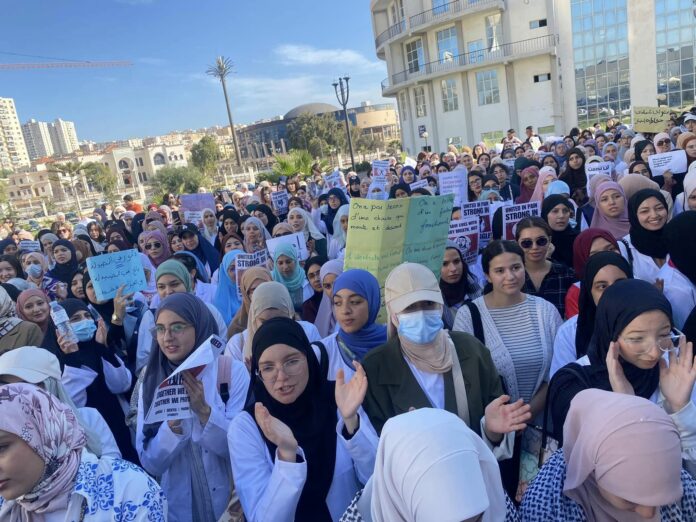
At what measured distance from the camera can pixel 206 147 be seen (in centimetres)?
5294

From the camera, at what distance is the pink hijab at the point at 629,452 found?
1275mm

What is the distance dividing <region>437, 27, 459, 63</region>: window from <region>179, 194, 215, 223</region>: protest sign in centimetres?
2544

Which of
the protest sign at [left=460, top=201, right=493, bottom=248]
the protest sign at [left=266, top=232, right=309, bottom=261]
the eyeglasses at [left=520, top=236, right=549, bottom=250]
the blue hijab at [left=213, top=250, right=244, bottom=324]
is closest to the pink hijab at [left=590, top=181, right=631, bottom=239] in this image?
the protest sign at [left=460, top=201, right=493, bottom=248]

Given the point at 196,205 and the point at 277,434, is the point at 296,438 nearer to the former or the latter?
the point at 277,434

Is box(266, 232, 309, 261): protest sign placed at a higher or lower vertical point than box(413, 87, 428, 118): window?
lower

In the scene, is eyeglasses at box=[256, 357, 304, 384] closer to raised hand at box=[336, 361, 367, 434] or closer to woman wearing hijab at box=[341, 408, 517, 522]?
raised hand at box=[336, 361, 367, 434]

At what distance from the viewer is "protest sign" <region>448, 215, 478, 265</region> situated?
4.18 m

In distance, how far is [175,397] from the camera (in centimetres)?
203

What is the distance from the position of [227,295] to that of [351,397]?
107 inches

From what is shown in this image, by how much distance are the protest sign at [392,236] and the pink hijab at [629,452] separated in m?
1.92

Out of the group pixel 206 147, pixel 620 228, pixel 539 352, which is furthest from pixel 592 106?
pixel 206 147

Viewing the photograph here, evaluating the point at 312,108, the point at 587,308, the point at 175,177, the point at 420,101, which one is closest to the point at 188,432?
the point at 587,308

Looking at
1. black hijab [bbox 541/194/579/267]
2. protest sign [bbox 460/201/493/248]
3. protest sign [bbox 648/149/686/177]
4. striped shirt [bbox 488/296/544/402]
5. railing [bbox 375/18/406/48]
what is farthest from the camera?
railing [bbox 375/18/406/48]

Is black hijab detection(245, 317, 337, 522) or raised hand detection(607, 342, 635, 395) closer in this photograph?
raised hand detection(607, 342, 635, 395)
